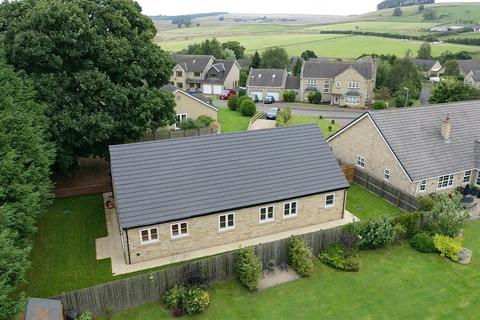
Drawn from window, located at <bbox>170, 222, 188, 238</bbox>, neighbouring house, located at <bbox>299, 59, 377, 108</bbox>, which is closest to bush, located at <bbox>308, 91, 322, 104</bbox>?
neighbouring house, located at <bbox>299, 59, 377, 108</bbox>

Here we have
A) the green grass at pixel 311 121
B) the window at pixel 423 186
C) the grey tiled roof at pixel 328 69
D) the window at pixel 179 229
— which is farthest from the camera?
the grey tiled roof at pixel 328 69

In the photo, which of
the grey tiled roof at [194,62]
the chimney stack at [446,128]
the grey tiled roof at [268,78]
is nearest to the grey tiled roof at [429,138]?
the chimney stack at [446,128]

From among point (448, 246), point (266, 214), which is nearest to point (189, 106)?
point (266, 214)

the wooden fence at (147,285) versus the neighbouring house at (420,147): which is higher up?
the neighbouring house at (420,147)

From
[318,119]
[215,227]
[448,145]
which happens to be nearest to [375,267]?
[215,227]

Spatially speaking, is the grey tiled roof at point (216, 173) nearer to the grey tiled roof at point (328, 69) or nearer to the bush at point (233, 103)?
the bush at point (233, 103)

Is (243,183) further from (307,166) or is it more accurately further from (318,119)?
(318,119)

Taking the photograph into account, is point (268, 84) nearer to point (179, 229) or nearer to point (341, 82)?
point (341, 82)
